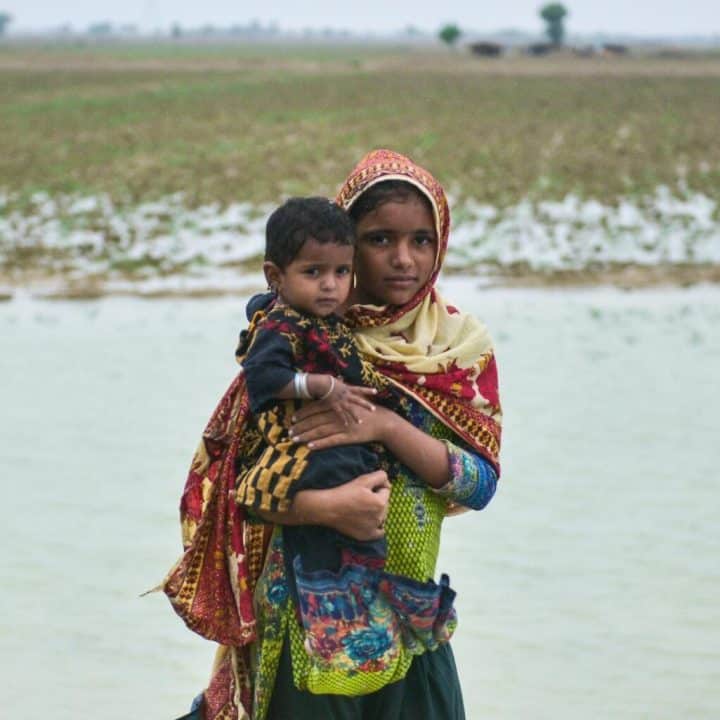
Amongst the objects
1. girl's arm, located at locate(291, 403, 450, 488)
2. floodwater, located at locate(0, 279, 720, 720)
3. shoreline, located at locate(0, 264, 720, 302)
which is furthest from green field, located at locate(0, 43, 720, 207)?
girl's arm, located at locate(291, 403, 450, 488)

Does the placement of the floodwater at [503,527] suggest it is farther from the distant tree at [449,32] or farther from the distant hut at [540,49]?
the distant tree at [449,32]

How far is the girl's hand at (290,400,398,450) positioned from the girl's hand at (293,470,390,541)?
2.8 inches

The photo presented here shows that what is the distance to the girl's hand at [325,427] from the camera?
2.59 metres

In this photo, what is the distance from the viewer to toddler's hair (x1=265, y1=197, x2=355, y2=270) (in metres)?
2.57

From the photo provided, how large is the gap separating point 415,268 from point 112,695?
8.30 ft

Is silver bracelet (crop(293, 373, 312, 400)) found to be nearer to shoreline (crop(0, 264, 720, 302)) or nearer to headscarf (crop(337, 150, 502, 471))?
headscarf (crop(337, 150, 502, 471))

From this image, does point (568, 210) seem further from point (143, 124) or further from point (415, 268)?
point (415, 268)

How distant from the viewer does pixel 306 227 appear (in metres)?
2.57

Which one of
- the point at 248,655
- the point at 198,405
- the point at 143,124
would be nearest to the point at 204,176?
the point at 143,124

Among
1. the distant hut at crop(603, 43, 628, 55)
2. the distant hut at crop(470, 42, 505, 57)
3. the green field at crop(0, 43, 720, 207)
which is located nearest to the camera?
the green field at crop(0, 43, 720, 207)

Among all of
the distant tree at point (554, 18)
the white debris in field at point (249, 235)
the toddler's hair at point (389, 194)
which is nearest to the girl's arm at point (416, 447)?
the toddler's hair at point (389, 194)

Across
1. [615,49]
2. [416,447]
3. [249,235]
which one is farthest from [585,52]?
[416,447]

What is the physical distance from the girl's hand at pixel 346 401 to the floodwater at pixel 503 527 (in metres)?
2.26

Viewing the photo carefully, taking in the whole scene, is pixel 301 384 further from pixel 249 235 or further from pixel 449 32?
pixel 449 32
